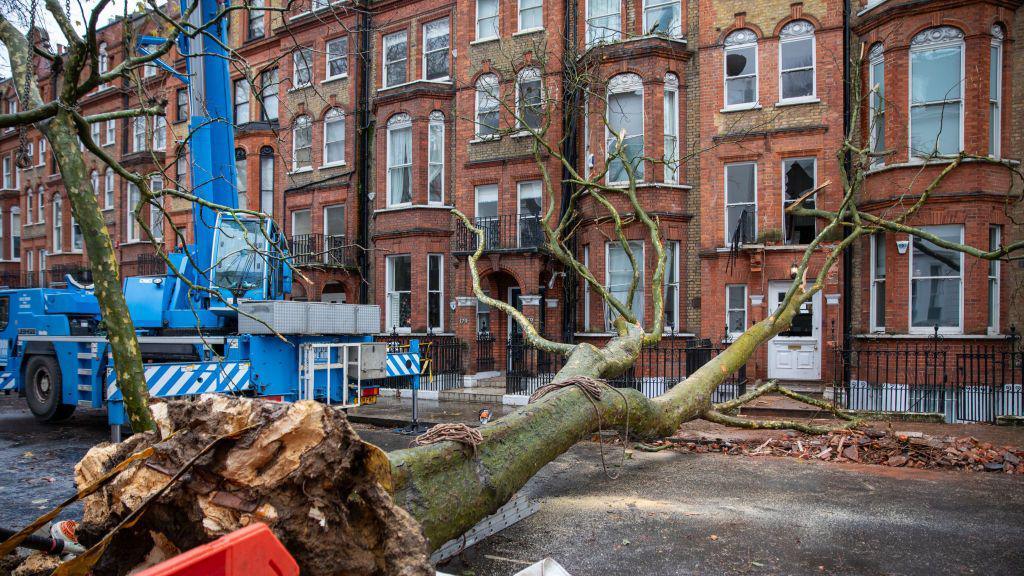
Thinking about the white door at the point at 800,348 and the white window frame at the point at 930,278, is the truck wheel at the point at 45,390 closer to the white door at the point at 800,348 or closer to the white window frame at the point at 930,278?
the white door at the point at 800,348

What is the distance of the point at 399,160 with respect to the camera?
21688 millimetres

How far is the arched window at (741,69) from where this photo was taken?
1717cm

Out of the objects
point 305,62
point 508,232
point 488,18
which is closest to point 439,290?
point 508,232

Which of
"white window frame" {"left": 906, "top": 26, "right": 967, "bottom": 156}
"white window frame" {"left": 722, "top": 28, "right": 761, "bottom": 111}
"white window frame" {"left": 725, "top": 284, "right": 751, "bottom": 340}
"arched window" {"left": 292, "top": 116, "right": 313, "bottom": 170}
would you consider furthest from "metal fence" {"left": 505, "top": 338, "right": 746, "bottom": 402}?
"arched window" {"left": 292, "top": 116, "right": 313, "bottom": 170}

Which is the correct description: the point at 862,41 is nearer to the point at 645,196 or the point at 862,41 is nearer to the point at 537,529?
the point at 645,196

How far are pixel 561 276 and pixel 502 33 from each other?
7.44 metres

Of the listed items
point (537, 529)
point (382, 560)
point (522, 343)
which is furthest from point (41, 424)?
point (382, 560)

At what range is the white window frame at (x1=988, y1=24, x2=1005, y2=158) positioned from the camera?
1470cm

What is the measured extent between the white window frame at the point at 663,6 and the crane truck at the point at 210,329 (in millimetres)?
11638

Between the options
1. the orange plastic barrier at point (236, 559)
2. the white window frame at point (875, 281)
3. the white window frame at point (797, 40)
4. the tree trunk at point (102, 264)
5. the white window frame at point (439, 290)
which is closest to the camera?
the orange plastic barrier at point (236, 559)

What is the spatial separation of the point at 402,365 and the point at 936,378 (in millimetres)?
10467

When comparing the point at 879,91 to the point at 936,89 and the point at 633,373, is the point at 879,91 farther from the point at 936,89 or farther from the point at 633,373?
the point at 633,373

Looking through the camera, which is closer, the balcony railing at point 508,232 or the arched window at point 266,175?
the balcony railing at point 508,232

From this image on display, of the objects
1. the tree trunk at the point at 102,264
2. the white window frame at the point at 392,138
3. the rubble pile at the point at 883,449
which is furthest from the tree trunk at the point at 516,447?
the white window frame at the point at 392,138
